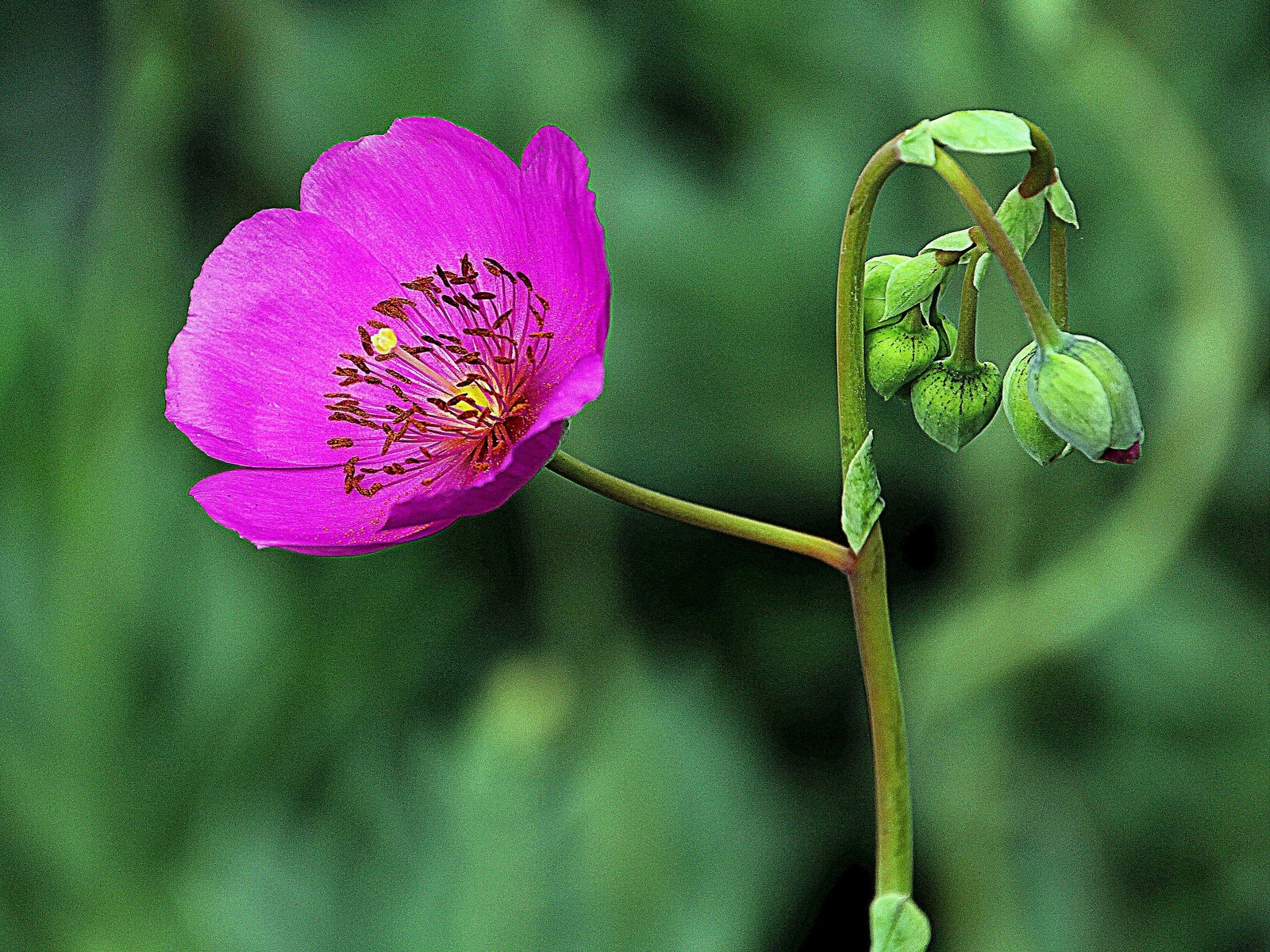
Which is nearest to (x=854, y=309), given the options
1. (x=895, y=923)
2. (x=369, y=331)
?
(x=895, y=923)

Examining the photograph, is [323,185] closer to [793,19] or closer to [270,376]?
[270,376]

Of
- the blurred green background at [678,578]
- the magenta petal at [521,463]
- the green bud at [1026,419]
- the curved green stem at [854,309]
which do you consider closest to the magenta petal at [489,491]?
the magenta petal at [521,463]

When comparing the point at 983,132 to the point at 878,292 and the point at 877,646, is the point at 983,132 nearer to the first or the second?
the point at 878,292

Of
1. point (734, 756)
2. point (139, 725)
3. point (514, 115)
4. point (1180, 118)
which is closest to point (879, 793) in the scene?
point (734, 756)

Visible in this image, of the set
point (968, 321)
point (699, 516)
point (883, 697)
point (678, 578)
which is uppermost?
point (968, 321)

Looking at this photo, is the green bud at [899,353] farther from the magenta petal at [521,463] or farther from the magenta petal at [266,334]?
the magenta petal at [266,334]
